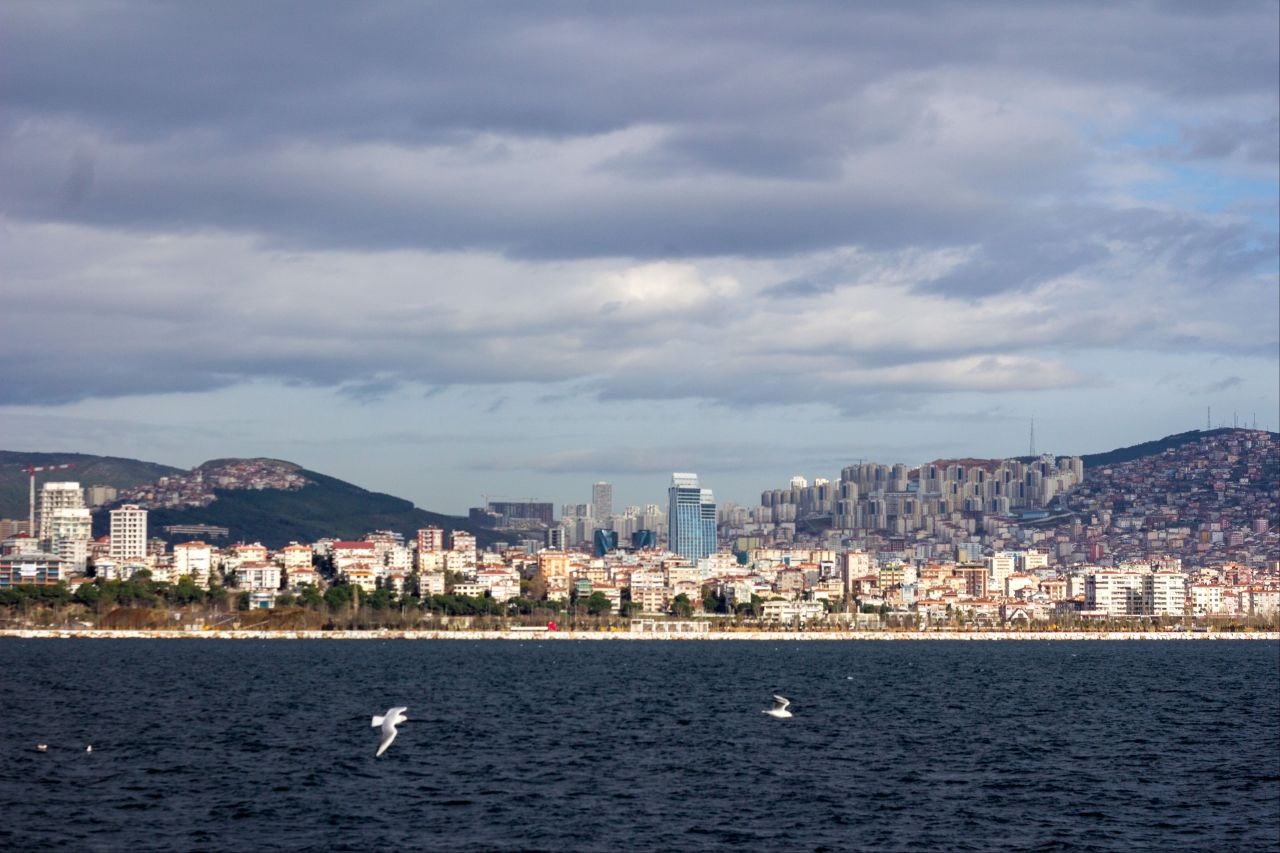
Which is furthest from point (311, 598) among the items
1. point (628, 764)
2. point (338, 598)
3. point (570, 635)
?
point (628, 764)

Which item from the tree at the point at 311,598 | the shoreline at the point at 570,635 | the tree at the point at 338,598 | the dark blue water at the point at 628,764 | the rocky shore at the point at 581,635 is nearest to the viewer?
the dark blue water at the point at 628,764

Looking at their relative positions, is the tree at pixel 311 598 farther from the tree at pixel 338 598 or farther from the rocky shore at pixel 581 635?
the rocky shore at pixel 581 635

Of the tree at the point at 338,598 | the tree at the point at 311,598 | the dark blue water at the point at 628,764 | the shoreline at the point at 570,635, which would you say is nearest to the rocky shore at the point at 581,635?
the shoreline at the point at 570,635

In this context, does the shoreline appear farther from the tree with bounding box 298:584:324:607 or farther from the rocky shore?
the tree with bounding box 298:584:324:607

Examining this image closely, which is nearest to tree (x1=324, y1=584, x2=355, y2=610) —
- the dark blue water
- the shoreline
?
the shoreline

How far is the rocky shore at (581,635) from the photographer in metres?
155

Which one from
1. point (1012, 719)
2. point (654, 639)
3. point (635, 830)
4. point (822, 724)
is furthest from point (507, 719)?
point (654, 639)

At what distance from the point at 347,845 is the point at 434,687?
4687cm

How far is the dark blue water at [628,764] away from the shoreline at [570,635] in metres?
70.4

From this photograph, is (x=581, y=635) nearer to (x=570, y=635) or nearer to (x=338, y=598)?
(x=570, y=635)

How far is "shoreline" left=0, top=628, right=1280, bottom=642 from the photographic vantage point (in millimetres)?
154875

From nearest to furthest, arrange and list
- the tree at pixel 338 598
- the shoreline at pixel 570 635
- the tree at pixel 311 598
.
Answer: the shoreline at pixel 570 635
the tree at pixel 338 598
the tree at pixel 311 598

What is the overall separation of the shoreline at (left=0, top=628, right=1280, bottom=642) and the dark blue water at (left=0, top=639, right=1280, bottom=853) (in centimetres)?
7043

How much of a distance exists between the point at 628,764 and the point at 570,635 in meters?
136
